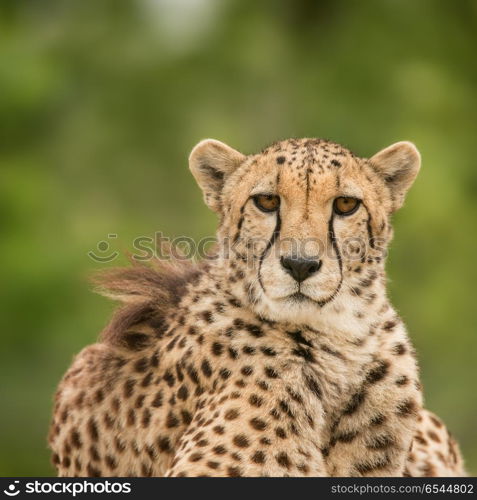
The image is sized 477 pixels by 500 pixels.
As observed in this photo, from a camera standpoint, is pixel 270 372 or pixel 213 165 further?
pixel 213 165

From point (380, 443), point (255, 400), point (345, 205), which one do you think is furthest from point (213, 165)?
point (380, 443)

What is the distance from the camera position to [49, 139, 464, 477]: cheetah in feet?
14.3

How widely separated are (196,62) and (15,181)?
11.0 ft

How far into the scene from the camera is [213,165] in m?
5.08

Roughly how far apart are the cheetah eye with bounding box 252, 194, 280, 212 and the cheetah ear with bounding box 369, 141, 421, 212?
1.85ft

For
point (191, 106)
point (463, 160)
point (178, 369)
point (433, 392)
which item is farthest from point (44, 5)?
point (178, 369)

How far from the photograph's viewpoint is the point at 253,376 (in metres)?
4.48

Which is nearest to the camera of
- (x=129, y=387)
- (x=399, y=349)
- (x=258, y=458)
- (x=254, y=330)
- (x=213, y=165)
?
(x=258, y=458)

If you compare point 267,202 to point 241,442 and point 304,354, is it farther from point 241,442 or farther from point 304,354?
point 241,442

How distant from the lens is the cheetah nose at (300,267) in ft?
14.2

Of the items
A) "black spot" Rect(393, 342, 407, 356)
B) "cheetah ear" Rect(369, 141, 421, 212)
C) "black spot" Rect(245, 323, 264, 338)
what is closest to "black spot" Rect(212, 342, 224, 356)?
"black spot" Rect(245, 323, 264, 338)

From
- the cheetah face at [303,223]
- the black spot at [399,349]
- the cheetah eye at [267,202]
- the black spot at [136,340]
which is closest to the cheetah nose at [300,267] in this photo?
the cheetah face at [303,223]

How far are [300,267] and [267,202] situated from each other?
1.36ft

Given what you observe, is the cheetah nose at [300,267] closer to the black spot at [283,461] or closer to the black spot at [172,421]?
the black spot at [283,461]
